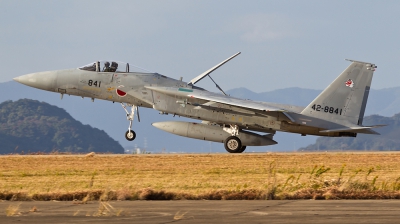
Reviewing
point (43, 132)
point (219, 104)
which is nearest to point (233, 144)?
point (219, 104)

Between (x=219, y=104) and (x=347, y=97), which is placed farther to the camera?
(x=219, y=104)

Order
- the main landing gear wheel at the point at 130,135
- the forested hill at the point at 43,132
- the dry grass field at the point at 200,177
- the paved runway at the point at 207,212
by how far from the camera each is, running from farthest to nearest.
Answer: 1. the forested hill at the point at 43,132
2. the main landing gear wheel at the point at 130,135
3. the dry grass field at the point at 200,177
4. the paved runway at the point at 207,212

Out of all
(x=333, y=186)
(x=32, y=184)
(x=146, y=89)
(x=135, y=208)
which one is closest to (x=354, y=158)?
(x=146, y=89)

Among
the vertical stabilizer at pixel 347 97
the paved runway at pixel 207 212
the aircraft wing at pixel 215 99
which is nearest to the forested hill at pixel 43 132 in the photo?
the aircraft wing at pixel 215 99

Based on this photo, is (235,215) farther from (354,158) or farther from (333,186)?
(354,158)

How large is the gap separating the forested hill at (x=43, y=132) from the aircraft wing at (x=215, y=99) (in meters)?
125

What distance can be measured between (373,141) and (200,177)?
161 m

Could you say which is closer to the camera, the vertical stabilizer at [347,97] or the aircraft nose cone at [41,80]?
the vertical stabilizer at [347,97]

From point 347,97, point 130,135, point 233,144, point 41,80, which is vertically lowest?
point 130,135

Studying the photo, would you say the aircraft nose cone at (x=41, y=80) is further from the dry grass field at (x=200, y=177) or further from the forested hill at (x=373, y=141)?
the forested hill at (x=373, y=141)

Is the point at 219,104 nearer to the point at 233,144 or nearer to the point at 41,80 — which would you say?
the point at 233,144

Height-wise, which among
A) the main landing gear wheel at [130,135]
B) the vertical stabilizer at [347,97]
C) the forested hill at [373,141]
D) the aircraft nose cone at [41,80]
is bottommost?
the main landing gear wheel at [130,135]

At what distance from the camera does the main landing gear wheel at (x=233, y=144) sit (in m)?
29.0

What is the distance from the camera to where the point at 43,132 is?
167375 millimetres
